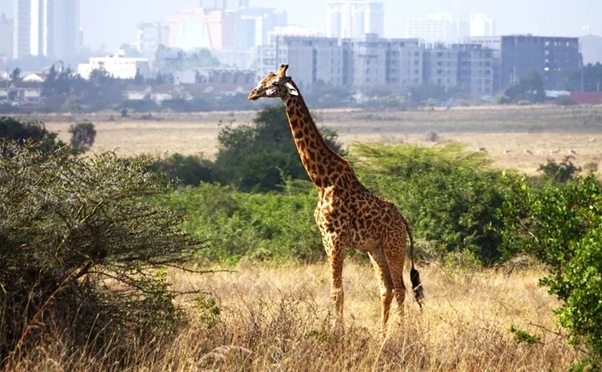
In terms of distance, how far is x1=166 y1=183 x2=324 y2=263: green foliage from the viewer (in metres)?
16.6

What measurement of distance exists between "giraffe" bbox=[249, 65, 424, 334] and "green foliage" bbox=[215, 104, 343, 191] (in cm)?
1654

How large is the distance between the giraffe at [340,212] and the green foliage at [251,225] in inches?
221

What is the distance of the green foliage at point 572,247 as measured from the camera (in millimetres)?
6934

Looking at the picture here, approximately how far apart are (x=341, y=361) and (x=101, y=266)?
1487mm

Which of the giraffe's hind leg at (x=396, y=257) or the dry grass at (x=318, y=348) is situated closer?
the dry grass at (x=318, y=348)

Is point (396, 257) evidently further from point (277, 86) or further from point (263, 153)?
point (263, 153)

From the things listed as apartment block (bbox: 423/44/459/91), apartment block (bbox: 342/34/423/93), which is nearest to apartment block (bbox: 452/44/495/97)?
apartment block (bbox: 423/44/459/91)

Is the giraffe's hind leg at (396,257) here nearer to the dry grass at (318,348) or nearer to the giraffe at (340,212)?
the giraffe at (340,212)

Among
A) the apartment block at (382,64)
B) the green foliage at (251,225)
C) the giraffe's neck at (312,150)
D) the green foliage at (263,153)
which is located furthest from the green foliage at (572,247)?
the apartment block at (382,64)

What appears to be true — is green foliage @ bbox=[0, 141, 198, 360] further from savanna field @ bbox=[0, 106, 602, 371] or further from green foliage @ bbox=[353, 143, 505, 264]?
green foliage @ bbox=[353, 143, 505, 264]

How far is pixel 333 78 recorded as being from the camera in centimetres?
19262

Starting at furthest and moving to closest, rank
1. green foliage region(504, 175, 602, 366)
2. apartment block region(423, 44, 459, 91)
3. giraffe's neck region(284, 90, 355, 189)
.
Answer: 1. apartment block region(423, 44, 459, 91)
2. giraffe's neck region(284, 90, 355, 189)
3. green foliage region(504, 175, 602, 366)

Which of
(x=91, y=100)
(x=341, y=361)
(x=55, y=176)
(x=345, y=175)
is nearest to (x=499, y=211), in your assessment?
(x=341, y=361)

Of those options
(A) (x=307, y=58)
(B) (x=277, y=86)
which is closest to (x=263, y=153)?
(B) (x=277, y=86)
